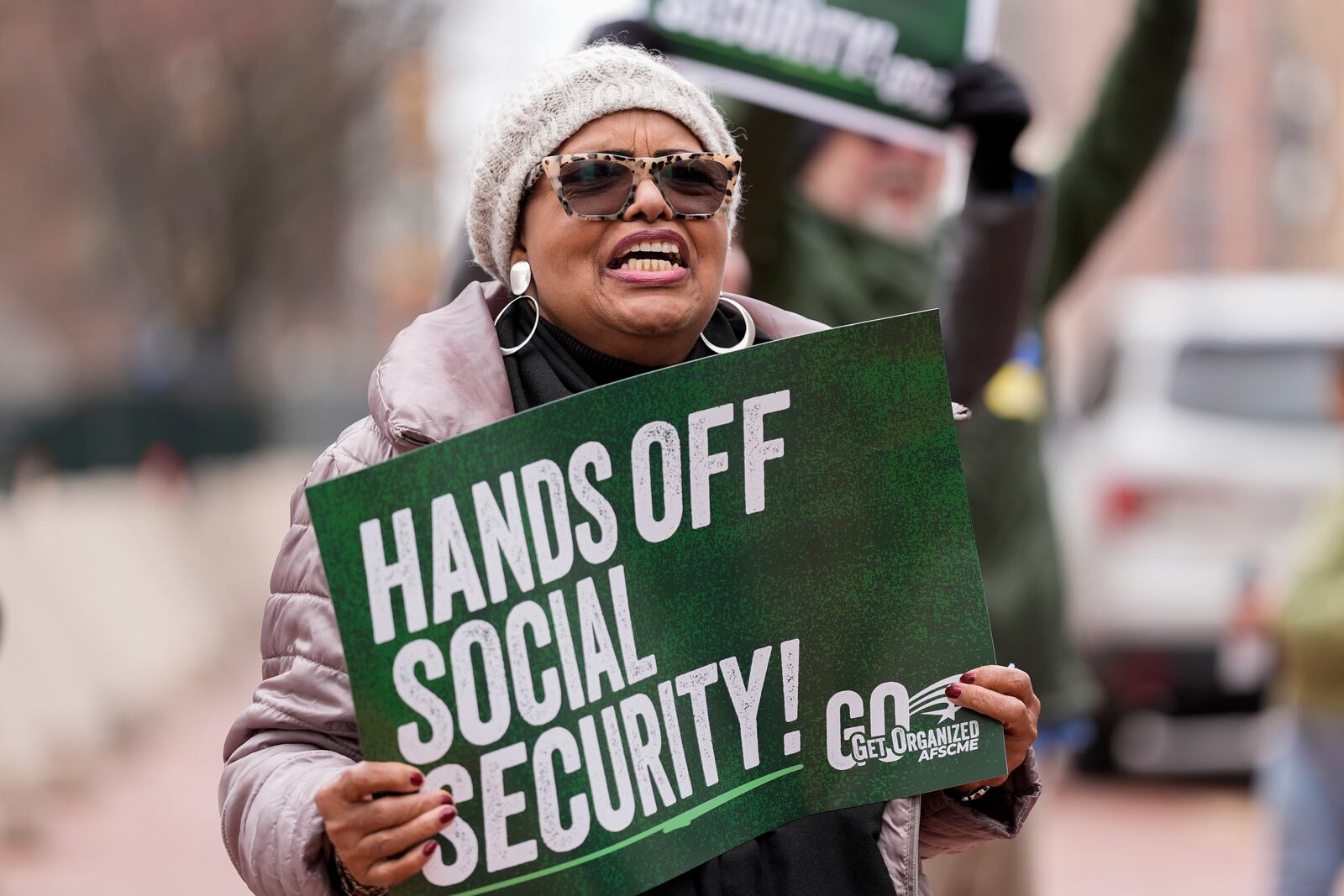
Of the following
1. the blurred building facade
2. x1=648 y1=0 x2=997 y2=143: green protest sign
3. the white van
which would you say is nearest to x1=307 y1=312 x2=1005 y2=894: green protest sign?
x1=648 y1=0 x2=997 y2=143: green protest sign

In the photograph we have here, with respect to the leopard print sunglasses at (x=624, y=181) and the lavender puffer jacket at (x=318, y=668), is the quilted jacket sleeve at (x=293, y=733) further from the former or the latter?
the leopard print sunglasses at (x=624, y=181)

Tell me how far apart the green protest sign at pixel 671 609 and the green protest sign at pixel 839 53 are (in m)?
1.59

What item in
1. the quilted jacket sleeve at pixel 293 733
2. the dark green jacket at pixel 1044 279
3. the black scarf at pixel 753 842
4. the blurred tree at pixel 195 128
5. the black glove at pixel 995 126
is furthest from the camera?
the blurred tree at pixel 195 128

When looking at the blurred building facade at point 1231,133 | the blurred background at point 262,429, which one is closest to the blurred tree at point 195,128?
the blurred background at point 262,429

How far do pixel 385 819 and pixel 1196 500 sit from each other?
7.26 metres

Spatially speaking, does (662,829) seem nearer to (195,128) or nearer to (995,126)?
(995,126)

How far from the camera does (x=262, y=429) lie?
2516 cm

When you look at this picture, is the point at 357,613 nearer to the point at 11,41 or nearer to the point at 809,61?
the point at 809,61

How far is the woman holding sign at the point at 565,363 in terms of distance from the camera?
2.22 metres

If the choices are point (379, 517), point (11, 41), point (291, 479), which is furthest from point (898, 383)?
point (11, 41)

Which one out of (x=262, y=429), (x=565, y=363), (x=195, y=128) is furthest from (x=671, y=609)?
(x=195, y=128)

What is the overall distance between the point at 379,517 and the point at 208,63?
2691 centimetres

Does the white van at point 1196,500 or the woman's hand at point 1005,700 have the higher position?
the woman's hand at point 1005,700

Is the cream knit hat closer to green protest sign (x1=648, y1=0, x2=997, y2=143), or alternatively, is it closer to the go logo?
the go logo
